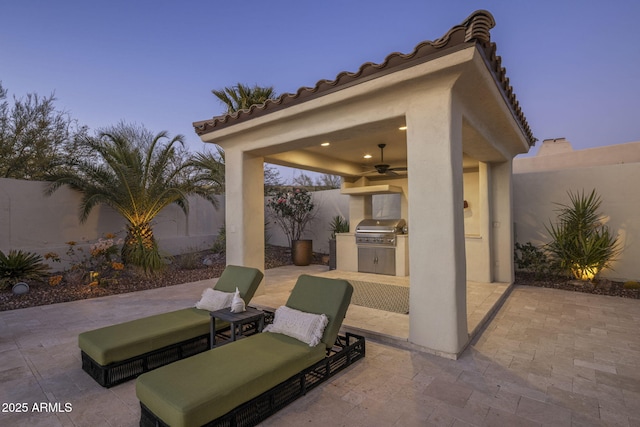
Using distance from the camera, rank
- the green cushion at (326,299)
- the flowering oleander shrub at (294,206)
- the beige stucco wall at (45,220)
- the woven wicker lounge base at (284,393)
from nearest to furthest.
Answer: the woven wicker lounge base at (284,393), the green cushion at (326,299), the beige stucco wall at (45,220), the flowering oleander shrub at (294,206)

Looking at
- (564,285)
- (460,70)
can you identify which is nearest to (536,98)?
(564,285)

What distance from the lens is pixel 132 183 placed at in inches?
357

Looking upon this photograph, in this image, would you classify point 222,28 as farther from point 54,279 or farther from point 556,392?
point 556,392

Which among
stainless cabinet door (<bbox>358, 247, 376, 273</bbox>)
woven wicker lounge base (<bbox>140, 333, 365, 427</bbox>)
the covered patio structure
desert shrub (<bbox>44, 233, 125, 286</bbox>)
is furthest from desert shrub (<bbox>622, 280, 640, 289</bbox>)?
desert shrub (<bbox>44, 233, 125, 286</bbox>)

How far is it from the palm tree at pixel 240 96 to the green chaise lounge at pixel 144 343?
396 inches

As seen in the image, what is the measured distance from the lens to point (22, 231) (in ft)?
30.1

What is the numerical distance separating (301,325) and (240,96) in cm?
1155

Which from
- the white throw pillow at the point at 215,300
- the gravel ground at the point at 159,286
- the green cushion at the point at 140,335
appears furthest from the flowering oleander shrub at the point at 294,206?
the green cushion at the point at 140,335

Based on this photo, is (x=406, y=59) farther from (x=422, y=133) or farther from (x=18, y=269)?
(x=18, y=269)

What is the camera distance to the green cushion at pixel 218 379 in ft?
7.97

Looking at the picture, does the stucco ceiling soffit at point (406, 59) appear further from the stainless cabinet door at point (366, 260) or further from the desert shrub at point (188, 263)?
the desert shrub at point (188, 263)

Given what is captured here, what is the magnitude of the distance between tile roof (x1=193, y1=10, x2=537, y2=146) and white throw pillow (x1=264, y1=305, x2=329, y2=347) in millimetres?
3452

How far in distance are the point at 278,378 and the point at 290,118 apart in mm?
4396

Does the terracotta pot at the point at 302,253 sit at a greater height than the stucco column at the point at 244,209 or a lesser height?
lesser
